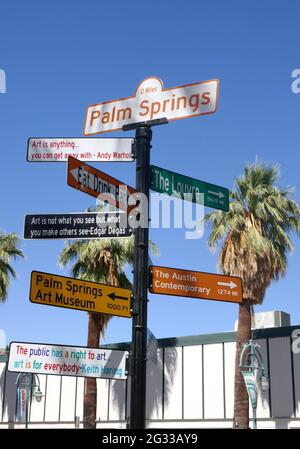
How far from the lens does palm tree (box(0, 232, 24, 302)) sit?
32.0 m

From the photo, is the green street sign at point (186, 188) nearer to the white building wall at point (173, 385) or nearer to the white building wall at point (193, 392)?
the white building wall at point (193, 392)

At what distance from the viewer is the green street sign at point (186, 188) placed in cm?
900

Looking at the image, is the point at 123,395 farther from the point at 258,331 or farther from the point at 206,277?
the point at 206,277

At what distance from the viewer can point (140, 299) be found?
834 centimetres

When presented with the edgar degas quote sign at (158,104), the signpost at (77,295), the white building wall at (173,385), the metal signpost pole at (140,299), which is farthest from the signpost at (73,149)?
the white building wall at (173,385)

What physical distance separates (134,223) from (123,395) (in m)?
24.8

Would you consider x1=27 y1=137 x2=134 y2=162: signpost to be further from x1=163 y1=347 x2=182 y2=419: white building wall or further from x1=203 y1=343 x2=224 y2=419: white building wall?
x1=163 y1=347 x2=182 y2=419: white building wall

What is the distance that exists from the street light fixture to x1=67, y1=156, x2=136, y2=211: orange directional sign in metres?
16.0

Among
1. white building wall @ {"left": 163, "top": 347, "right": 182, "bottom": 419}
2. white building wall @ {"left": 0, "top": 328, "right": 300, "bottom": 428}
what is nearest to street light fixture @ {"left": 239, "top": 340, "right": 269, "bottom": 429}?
white building wall @ {"left": 0, "top": 328, "right": 300, "bottom": 428}

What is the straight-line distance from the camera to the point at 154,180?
8.95 meters

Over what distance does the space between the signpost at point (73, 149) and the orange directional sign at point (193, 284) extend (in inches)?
69.7

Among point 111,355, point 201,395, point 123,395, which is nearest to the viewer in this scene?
point 111,355
